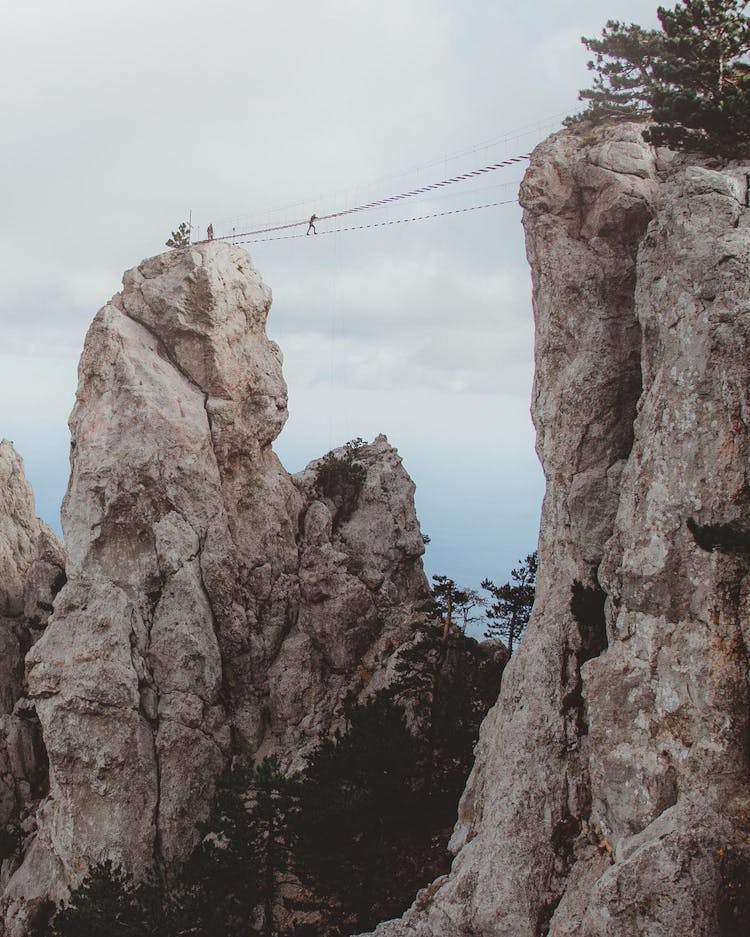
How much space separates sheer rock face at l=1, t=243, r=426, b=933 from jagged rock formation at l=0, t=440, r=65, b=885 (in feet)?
12.8

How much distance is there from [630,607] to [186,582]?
23869 millimetres

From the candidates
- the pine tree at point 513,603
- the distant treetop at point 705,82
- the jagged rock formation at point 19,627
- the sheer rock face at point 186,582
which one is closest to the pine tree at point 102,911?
the sheer rock face at point 186,582

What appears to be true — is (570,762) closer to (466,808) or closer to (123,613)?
(466,808)

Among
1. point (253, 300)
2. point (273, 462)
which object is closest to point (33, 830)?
point (273, 462)

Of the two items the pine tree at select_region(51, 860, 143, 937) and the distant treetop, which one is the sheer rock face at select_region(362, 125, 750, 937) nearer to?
the distant treetop

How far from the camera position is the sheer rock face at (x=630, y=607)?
20.3m

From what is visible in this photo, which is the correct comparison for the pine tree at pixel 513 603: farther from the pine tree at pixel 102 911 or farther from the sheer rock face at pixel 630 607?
the pine tree at pixel 102 911

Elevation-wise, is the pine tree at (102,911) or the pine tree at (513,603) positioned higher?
the pine tree at (513,603)

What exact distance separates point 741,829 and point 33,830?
34.7 metres

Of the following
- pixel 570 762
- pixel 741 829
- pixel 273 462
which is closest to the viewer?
pixel 741 829

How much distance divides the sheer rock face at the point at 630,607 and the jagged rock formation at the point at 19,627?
1021 inches

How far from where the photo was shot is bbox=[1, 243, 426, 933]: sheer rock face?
37.8 m

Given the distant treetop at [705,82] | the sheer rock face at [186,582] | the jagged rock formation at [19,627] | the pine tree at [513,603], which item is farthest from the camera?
the jagged rock formation at [19,627]

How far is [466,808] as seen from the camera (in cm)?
2792
